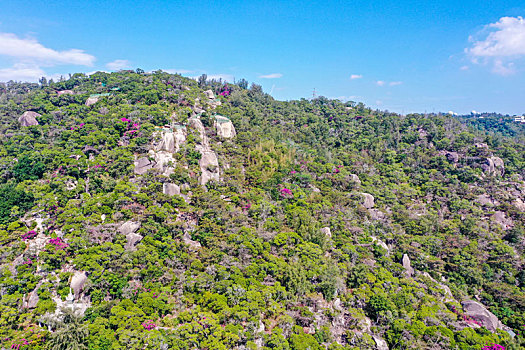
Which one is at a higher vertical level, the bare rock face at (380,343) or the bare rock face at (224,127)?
the bare rock face at (224,127)

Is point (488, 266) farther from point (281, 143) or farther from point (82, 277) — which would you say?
point (82, 277)

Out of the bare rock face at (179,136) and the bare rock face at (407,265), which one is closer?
the bare rock face at (407,265)

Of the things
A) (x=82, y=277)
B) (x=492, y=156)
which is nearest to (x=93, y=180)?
(x=82, y=277)

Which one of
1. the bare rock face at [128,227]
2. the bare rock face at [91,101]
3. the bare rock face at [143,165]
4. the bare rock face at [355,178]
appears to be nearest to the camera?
the bare rock face at [128,227]

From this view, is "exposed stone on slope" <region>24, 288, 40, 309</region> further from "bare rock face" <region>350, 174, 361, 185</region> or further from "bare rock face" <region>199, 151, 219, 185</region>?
"bare rock face" <region>350, 174, 361, 185</region>

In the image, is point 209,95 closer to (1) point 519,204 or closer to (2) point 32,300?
(2) point 32,300

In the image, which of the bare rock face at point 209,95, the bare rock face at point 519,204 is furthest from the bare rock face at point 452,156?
the bare rock face at point 209,95

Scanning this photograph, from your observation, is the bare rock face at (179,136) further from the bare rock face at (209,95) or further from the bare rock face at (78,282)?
the bare rock face at (78,282)
